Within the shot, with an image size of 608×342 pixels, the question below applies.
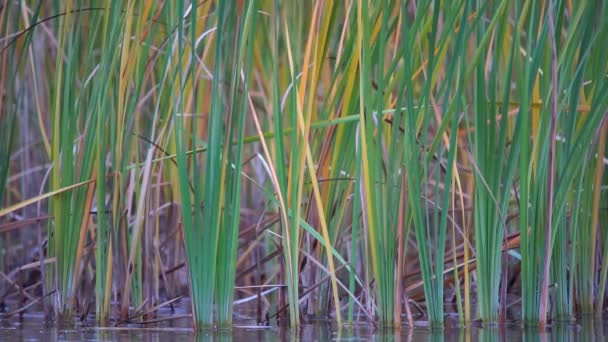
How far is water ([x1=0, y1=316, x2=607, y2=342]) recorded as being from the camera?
2947mm

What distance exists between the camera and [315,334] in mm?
3102

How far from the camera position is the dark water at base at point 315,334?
295 centimetres

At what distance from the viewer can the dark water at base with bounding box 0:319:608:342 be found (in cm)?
295

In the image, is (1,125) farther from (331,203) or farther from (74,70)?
(331,203)

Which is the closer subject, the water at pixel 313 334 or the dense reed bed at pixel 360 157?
the water at pixel 313 334

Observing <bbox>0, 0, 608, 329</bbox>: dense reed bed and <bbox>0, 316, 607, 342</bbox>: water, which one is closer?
<bbox>0, 316, 607, 342</bbox>: water

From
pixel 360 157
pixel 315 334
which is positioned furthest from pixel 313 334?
pixel 360 157

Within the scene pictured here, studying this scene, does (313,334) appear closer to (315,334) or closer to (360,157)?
(315,334)

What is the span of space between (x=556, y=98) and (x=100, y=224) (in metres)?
1.53

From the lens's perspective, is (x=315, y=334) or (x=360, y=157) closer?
(x=315, y=334)

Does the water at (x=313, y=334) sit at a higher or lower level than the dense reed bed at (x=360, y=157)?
lower

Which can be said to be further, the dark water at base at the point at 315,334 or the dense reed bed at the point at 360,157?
the dense reed bed at the point at 360,157

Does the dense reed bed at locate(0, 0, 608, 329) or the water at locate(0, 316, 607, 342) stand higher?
the dense reed bed at locate(0, 0, 608, 329)

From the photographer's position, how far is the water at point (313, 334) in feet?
9.67
